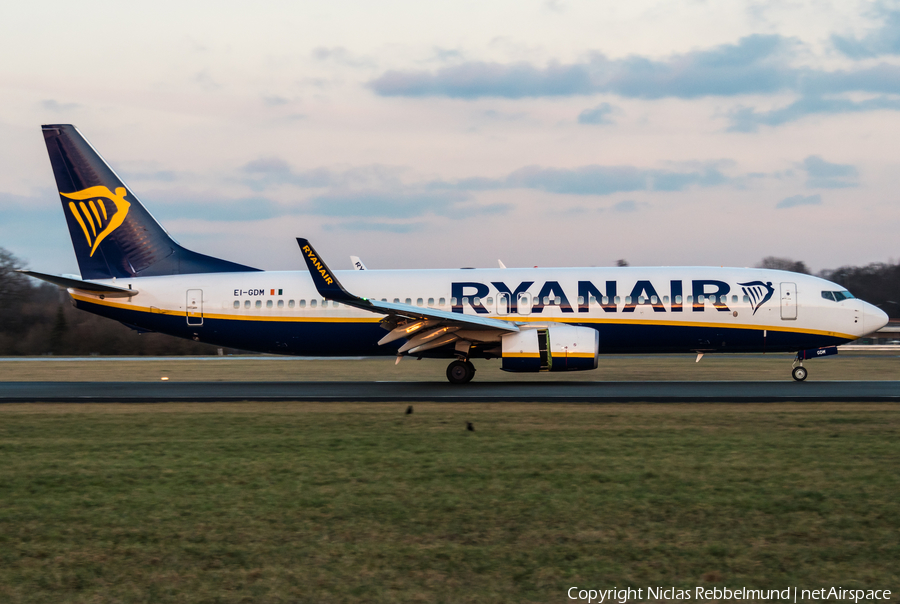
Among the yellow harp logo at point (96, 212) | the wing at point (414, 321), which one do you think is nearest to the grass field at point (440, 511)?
the wing at point (414, 321)

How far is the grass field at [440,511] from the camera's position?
562 cm

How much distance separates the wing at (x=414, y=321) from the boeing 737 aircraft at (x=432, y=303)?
4 cm

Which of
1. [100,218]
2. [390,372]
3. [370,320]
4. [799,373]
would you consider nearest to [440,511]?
[370,320]

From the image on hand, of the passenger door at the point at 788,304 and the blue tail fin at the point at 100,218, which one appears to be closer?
the passenger door at the point at 788,304

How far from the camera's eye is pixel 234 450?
37.3 feet

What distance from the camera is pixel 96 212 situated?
26922mm

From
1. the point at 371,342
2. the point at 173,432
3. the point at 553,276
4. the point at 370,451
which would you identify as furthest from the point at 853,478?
the point at 371,342

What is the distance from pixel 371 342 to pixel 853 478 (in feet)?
58.7

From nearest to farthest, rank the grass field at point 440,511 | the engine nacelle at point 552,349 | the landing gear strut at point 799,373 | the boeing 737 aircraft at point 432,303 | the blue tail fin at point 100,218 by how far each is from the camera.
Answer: the grass field at point 440,511 < the engine nacelle at point 552,349 < the boeing 737 aircraft at point 432,303 < the landing gear strut at point 799,373 < the blue tail fin at point 100,218

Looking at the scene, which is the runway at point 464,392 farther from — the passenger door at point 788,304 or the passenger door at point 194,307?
the passenger door at point 194,307

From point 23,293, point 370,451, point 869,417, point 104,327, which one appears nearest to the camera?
point 370,451

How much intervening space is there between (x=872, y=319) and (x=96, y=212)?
2625 cm

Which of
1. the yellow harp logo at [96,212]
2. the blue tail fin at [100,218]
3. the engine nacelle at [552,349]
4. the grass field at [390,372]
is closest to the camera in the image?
the engine nacelle at [552,349]

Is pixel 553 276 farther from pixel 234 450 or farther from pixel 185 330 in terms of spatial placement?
pixel 234 450
